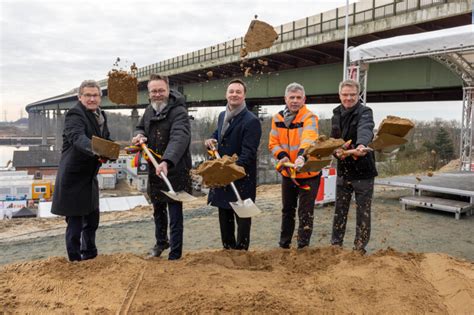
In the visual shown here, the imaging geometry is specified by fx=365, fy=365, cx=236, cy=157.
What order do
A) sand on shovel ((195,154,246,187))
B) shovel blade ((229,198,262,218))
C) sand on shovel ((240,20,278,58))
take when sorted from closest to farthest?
sand on shovel ((195,154,246,187)) → shovel blade ((229,198,262,218)) → sand on shovel ((240,20,278,58))

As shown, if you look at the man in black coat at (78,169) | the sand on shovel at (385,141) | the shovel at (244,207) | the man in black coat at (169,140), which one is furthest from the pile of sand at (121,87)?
the sand on shovel at (385,141)

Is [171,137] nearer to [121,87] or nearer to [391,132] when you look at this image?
[391,132]

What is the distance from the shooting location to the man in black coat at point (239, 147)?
12.3ft

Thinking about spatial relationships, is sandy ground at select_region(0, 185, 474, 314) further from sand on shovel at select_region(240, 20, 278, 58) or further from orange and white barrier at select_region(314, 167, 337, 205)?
orange and white barrier at select_region(314, 167, 337, 205)

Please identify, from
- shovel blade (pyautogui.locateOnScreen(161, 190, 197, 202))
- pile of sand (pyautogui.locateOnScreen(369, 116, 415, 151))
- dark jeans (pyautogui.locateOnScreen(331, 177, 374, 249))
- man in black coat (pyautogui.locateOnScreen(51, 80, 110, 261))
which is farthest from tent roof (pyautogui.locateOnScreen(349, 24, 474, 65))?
man in black coat (pyautogui.locateOnScreen(51, 80, 110, 261))

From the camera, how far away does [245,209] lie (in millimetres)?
3619

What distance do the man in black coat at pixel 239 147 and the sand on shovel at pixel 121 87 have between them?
363 centimetres

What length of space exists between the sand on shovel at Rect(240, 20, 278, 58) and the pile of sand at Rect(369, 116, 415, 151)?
3.33 meters

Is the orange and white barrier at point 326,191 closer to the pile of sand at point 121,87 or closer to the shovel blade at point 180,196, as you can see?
the pile of sand at point 121,87

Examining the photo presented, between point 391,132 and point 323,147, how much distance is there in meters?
Answer: 0.95

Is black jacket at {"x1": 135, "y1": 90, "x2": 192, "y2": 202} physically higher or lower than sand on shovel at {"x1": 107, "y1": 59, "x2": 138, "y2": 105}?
lower

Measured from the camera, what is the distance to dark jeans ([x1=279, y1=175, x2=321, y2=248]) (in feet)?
12.8

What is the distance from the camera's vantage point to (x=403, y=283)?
2.84 metres

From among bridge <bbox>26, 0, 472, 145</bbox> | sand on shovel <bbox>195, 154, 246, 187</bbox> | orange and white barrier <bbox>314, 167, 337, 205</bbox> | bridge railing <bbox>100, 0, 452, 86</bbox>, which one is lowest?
orange and white barrier <bbox>314, 167, 337, 205</bbox>
